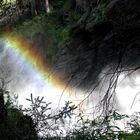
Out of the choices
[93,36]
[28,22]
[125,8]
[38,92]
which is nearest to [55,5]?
[28,22]

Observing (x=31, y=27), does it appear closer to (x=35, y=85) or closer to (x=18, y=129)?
(x=35, y=85)

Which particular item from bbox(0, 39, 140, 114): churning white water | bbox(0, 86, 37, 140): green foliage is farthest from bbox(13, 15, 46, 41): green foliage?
bbox(0, 86, 37, 140): green foliage

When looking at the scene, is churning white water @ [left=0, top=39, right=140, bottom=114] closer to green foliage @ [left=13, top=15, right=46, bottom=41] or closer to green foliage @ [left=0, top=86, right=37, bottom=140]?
green foliage @ [left=13, top=15, right=46, bottom=41]

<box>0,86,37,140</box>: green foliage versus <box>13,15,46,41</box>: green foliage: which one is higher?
<box>13,15,46,41</box>: green foliage

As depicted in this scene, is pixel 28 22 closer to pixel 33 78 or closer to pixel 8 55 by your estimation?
pixel 8 55

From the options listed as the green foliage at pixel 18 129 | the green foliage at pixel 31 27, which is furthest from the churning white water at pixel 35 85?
the green foliage at pixel 18 129

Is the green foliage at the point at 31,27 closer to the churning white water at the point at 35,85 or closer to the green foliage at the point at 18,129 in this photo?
the churning white water at the point at 35,85

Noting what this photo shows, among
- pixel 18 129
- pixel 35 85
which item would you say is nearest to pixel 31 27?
pixel 35 85

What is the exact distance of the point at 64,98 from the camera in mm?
15188

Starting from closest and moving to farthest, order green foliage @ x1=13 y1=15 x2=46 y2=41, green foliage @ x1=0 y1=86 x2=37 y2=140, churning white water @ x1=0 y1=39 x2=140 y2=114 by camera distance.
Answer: green foliage @ x1=0 y1=86 x2=37 y2=140 < churning white water @ x1=0 y1=39 x2=140 y2=114 < green foliage @ x1=13 y1=15 x2=46 y2=41

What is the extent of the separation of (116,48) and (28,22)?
2113 centimetres

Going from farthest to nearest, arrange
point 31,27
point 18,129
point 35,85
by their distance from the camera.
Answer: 1. point 31,27
2. point 35,85
3. point 18,129

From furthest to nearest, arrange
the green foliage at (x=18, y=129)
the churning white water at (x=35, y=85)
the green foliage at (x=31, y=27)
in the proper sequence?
the green foliage at (x=31, y=27) → the churning white water at (x=35, y=85) → the green foliage at (x=18, y=129)

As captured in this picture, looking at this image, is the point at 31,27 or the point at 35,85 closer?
the point at 35,85
